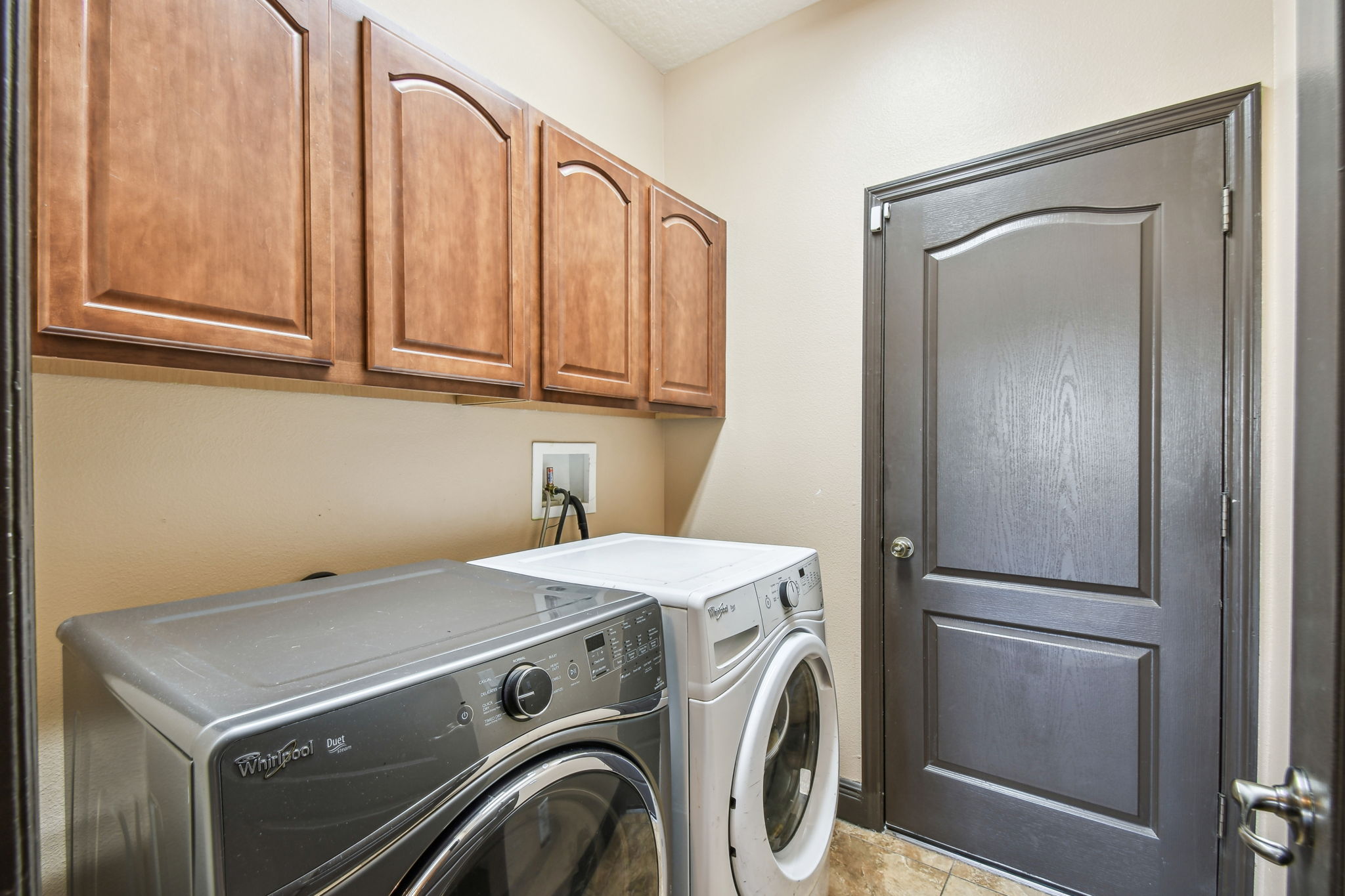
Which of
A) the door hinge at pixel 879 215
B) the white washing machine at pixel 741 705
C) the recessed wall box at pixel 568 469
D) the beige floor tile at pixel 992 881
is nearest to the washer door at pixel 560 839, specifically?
the white washing machine at pixel 741 705

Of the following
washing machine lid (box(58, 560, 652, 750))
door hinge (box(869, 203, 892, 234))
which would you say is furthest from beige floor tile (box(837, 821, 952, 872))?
door hinge (box(869, 203, 892, 234))

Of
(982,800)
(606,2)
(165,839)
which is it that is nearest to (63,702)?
(165,839)

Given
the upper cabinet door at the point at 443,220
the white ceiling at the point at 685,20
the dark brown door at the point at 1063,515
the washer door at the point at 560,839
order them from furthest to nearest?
1. the white ceiling at the point at 685,20
2. the dark brown door at the point at 1063,515
3. the upper cabinet door at the point at 443,220
4. the washer door at the point at 560,839

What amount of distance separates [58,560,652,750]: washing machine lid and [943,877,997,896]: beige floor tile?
1.37 meters

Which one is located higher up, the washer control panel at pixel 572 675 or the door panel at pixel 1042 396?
the door panel at pixel 1042 396

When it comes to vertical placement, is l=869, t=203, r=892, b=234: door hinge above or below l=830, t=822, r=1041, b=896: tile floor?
above

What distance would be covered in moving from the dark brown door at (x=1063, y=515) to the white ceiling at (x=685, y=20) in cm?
91

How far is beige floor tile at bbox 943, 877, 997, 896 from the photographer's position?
5.34ft

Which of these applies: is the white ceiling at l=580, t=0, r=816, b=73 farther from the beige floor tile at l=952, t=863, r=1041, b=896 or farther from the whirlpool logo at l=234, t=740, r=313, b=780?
the beige floor tile at l=952, t=863, r=1041, b=896

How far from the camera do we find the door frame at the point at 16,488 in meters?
0.27

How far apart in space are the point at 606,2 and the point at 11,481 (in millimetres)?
2359

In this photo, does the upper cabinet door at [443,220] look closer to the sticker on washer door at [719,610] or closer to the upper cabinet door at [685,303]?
the upper cabinet door at [685,303]

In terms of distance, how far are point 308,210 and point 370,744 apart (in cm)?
89

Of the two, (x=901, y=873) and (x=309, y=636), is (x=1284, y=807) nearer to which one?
(x=309, y=636)
